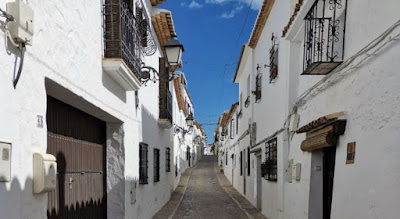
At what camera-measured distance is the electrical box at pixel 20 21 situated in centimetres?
277

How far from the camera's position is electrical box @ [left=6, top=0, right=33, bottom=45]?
277 centimetres

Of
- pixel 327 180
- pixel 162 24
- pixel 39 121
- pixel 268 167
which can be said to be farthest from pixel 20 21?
pixel 162 24

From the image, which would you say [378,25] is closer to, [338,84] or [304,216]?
[338,84]

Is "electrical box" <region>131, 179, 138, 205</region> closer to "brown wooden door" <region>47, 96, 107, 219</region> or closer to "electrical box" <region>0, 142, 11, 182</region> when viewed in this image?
"brown wooden door" <region>47, 96, 107, 219</region>

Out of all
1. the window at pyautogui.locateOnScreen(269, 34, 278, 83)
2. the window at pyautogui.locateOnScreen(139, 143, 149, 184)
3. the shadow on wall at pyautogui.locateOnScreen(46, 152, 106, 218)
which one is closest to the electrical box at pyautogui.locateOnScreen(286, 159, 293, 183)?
the window at pyautogui.locateOnScreen(269, 34, 278, 83)

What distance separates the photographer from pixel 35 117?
319 cm

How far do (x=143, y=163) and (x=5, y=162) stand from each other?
6.19 m

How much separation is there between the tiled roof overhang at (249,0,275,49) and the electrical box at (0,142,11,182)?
8239 mm

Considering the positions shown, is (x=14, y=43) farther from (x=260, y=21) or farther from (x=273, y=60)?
(x=260, y=21)

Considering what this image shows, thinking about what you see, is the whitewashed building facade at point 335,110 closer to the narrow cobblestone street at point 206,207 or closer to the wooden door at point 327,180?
the wooden door at point 327,180

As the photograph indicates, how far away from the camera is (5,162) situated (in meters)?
2.68

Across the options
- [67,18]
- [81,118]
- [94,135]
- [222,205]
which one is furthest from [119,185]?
[222,205]

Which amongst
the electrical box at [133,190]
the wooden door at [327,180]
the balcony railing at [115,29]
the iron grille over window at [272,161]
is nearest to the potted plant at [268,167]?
the iron grille over window at [272,161]

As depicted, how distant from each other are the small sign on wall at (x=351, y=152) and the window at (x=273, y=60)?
4744 mm
